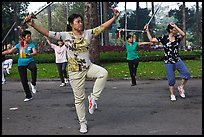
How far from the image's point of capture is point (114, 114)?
656cm

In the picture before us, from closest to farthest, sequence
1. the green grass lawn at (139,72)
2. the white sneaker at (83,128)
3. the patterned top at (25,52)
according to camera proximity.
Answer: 1. the white sneaker at (83,128)
2. the patterned top at (25,52)
3. the green grass lawn at (139,72)

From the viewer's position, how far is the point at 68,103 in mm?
7902

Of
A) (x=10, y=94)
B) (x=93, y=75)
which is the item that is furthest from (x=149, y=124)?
(x=10, y=94)

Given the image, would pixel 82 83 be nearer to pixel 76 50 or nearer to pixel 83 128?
pixel 76 50

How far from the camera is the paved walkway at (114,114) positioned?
5383 millimetres

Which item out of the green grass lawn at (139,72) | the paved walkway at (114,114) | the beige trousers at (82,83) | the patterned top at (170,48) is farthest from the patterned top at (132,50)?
the beige trousers at (82,83)

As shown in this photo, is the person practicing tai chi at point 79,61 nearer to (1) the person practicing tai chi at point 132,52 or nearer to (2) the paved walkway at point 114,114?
(2) the paved walkway at point 114,114

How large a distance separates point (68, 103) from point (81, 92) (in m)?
2.40

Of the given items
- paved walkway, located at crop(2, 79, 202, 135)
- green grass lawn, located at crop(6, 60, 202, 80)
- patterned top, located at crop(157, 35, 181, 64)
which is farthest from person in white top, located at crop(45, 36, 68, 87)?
patterned top, located at crop(157, 35, 181, 64)

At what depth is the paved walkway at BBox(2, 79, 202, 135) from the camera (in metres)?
5.38

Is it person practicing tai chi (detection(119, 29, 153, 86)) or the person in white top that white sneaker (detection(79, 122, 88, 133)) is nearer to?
person practicing tai chi (detection(119, 29, 153, 86))

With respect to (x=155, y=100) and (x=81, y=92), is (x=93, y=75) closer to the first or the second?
(x=81, y=92)

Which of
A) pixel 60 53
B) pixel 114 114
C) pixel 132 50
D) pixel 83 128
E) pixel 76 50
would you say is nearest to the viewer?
pixel 83 128

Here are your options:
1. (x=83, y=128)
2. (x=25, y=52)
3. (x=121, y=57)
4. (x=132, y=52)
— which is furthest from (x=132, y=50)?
(x=121, y=57)
